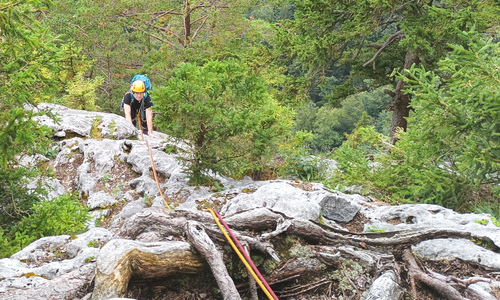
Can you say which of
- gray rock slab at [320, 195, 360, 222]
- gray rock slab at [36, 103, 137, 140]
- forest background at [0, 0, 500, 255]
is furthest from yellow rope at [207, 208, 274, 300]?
gray rock slab at [36, 103, 137, 140]

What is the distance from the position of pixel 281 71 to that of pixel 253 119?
483 centimetres

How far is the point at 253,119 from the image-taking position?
494cm

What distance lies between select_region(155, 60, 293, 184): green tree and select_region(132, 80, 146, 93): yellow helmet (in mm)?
3266

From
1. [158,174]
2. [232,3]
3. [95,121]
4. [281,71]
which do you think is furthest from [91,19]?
[158,174]

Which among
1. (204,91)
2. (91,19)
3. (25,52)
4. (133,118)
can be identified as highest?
(91,19)

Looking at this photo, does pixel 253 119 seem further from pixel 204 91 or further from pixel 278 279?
pixel 278 279

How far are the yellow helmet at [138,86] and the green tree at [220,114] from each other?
10.7 ft

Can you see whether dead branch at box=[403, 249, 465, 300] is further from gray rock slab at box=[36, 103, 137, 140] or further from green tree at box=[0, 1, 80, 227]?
gray rock slab at box=[36, 103, 137, 140]

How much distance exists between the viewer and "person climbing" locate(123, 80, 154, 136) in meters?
8.20

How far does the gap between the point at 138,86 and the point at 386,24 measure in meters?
6.64

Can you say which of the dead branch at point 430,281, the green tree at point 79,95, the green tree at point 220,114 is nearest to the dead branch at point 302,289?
the dead branch at point 430,281

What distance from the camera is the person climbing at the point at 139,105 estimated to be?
8.20 m

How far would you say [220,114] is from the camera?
4.96m

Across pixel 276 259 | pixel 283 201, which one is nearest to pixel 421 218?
pixel 283 201
